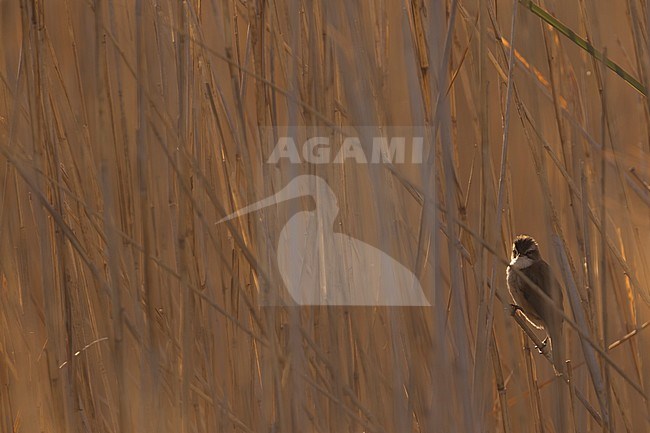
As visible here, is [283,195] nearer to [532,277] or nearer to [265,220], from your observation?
[265,220]

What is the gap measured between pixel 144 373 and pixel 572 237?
810 mm

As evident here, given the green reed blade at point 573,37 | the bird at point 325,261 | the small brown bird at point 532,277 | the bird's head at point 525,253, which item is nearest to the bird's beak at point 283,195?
the bird at point 325,261

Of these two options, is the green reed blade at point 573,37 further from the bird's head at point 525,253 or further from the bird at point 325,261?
the bird's head at point 525,253

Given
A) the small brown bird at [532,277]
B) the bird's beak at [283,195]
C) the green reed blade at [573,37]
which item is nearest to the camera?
the green reed blade at [573,37]

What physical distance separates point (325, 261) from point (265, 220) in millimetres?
95

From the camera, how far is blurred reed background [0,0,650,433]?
3.12 ft

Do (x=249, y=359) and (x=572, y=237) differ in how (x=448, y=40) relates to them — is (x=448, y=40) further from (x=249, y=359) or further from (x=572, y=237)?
(x=572, y=237)

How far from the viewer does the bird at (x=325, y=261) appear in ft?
3.45

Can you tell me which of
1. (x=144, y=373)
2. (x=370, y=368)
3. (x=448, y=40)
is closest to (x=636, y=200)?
(x=370, y=368)

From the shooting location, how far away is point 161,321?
120 cm

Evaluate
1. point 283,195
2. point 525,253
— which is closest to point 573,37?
point 283,195

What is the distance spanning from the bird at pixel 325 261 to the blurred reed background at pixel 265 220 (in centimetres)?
2

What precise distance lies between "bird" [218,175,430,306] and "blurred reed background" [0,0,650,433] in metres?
0.02

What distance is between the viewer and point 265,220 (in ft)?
3.42
